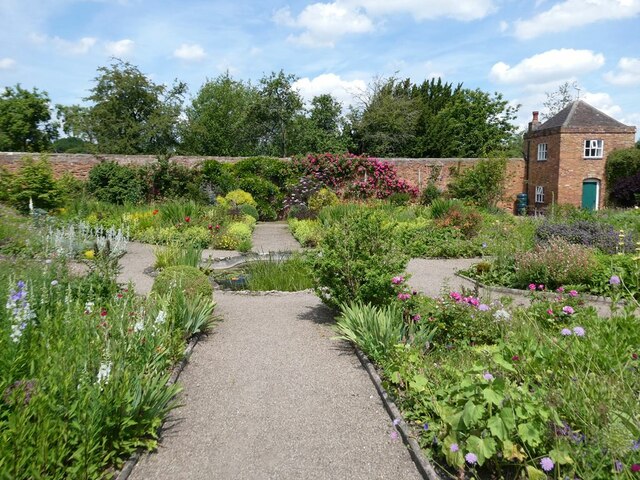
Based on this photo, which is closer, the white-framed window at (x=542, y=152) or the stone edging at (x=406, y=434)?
the stone edging at (x=406, y=434)

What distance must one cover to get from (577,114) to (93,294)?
80.2 feet

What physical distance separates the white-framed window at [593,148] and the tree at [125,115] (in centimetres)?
2071

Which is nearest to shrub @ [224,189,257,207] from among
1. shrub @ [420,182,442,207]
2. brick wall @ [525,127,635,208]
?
shrub @ [420,182,442,207]

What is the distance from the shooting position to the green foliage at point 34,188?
12.0 metres

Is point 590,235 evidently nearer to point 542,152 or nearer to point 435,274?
point 435,274

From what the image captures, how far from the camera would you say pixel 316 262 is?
6.11 m

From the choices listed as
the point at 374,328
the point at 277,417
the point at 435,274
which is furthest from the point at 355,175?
the point at 277,417

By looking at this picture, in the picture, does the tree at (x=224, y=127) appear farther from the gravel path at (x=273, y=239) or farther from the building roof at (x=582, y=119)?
the building roof at (x=582, y=119)

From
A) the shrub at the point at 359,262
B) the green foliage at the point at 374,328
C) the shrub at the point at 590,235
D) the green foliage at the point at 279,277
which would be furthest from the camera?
the shrub at the point at 590,235

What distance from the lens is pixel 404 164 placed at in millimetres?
22000

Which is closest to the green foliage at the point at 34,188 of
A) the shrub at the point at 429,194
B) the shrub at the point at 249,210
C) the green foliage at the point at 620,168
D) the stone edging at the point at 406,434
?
the shrub at the point at 249,210

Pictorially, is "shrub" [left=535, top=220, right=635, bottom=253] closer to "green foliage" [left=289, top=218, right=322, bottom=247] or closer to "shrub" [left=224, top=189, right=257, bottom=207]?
"green foliage" [left=289, top=218, right=322, bottom=247]

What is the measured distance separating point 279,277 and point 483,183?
14767 mm

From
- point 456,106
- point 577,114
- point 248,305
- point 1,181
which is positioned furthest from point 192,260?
point 456,106
